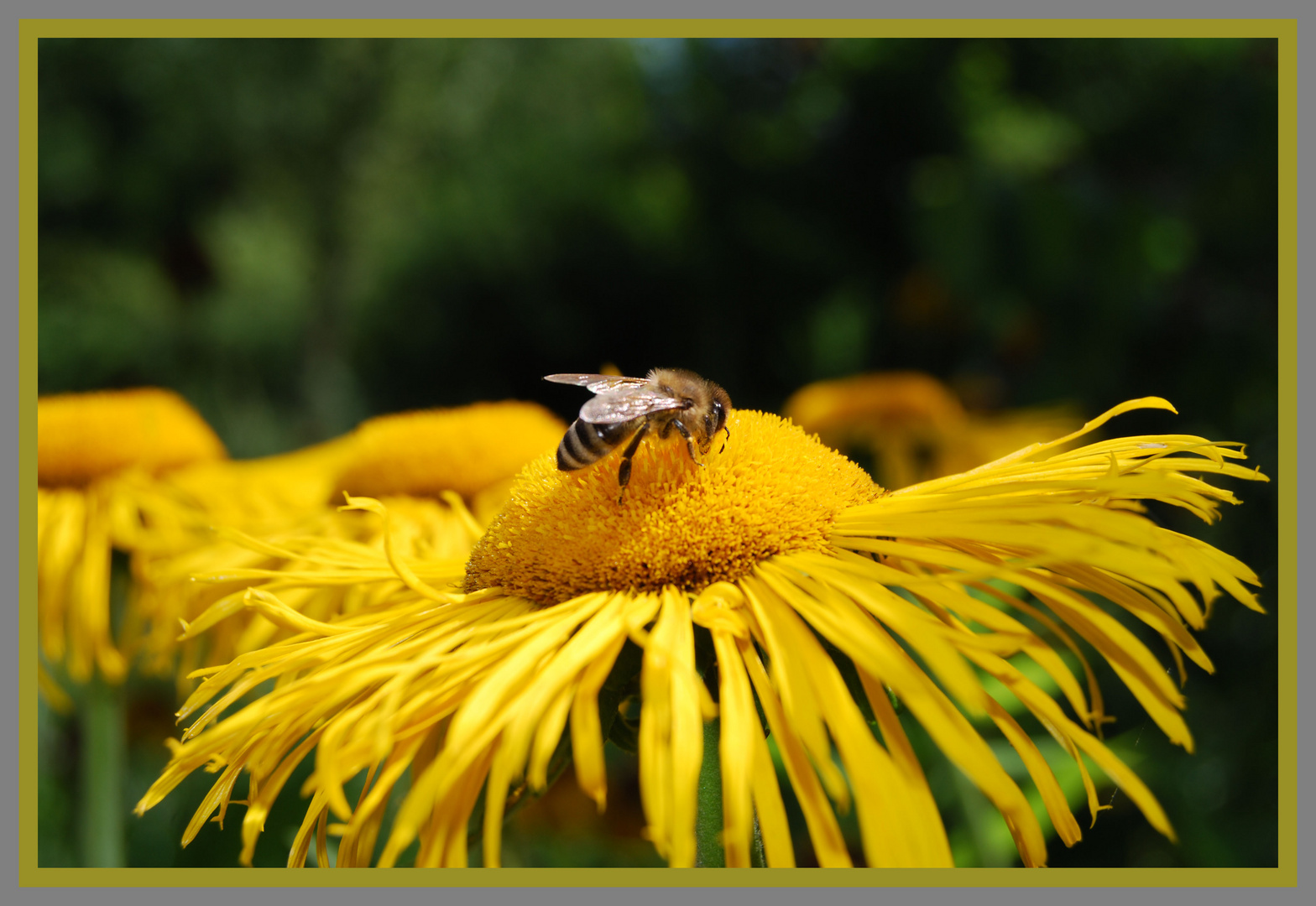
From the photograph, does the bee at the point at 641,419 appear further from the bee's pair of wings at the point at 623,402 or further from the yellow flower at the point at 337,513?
the yellow flower at the point at 337,513

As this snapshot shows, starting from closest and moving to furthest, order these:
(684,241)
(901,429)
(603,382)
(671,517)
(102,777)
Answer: (671,517) < (603,382) < (102,777) < (901,429) < (684,241)

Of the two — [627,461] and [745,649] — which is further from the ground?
[627,461]

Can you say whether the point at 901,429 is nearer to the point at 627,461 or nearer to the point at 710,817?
the point at 627,461

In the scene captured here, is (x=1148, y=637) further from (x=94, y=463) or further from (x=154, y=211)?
(x=154, y=211)

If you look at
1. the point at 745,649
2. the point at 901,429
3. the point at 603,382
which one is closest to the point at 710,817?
the point at 745,649

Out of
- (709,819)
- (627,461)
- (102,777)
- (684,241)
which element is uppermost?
(684,241)

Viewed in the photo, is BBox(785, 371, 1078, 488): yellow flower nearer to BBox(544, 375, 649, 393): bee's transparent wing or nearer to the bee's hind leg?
BBox(544, 375, 649, 393): bee's transparent wing

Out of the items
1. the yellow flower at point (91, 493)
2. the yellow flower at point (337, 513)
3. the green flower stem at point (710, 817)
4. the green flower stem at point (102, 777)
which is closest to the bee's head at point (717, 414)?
the green flower stem at point (710, 817)
